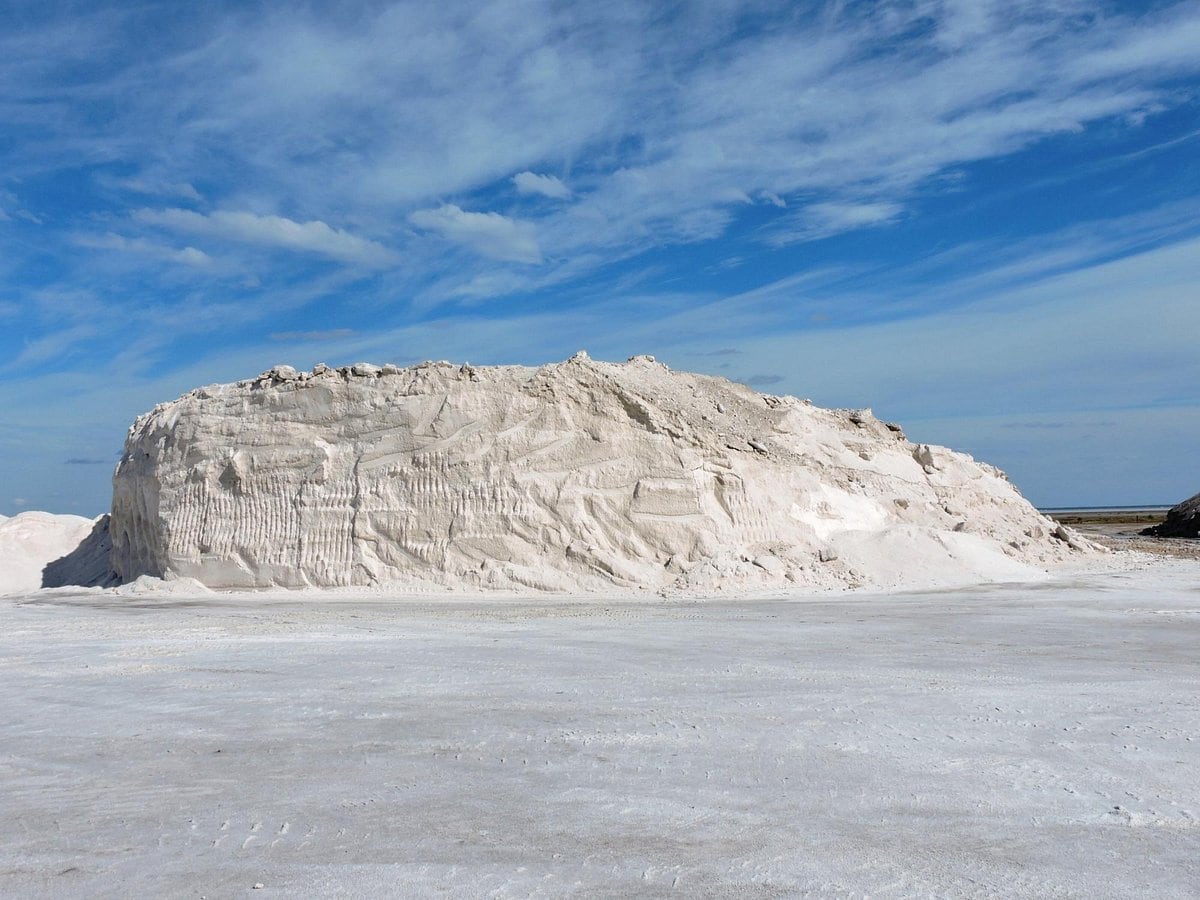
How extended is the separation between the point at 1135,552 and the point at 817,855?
26526 mm

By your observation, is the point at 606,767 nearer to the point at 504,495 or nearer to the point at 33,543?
the point at 504,495

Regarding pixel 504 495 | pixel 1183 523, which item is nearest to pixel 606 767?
pixel 504 495

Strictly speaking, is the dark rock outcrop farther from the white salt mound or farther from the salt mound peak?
the white salt mound

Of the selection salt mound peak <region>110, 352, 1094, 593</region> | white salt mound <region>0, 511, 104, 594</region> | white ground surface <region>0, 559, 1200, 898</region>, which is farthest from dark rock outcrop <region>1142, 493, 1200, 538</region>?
white salt mound <region>0, 511, 104, 594</region>

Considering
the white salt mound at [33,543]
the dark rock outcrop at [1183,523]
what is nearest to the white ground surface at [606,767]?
the white salt mound at [33,543]

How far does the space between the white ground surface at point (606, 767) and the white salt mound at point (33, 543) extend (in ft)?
61.5

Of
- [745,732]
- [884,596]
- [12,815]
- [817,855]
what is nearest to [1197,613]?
[884,596]

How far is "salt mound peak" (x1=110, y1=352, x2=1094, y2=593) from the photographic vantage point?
1997cm

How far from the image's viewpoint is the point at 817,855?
14.4ft

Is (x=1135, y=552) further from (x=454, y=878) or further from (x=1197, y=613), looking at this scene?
(x=454, y=878)

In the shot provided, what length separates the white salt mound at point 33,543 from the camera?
27391mm

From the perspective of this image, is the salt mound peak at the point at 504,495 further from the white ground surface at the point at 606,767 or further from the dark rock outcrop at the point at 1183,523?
the dark rock outcrop at the point at 1183,523

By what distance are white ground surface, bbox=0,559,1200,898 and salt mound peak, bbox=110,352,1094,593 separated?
8.37 m

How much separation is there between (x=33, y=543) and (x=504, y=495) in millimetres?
17841
